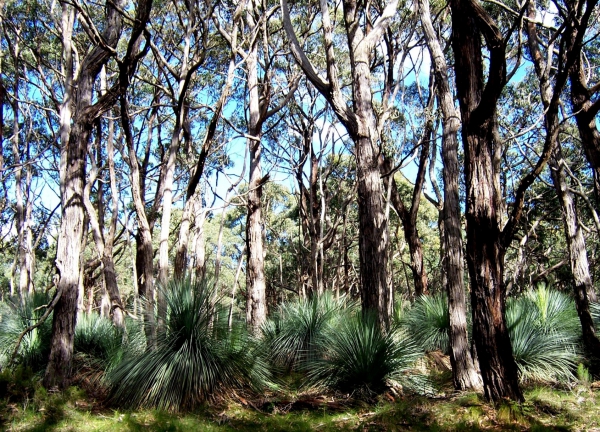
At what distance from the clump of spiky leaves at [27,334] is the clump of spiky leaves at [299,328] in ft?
12.1

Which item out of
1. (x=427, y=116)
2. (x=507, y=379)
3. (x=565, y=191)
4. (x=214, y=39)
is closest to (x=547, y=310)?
(x=565, y=191)

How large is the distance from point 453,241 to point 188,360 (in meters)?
4.48

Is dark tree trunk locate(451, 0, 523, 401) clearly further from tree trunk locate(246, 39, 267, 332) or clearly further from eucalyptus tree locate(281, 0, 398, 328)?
tree trunk locate(246, 39, 267, 332)

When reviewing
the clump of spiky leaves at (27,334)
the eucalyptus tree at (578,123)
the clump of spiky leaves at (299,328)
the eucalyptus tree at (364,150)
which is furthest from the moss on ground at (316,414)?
the eucalyptus tree at (578,123)

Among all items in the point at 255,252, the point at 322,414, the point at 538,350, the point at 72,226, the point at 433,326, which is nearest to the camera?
the point at 322,414

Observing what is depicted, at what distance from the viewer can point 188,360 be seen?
21.2ft

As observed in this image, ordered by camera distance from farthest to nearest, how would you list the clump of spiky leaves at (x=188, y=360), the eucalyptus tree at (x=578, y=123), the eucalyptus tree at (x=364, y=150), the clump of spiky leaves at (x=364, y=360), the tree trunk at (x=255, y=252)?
the tree trunk at (x=255, y=252)
the eucalyptus tree at (x=364, y=150)
the clump of spiky leaves at (x=364, y=360)
the clump of spiky leaves at (x=188, y=360)
the eucalyptus tree at (x=578, y=123)

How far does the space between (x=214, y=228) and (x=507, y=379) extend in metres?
33.5

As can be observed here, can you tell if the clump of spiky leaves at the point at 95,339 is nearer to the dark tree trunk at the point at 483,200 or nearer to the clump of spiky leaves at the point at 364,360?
the clump of spiky leaves at the point at 364,360

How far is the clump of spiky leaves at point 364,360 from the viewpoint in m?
6.65

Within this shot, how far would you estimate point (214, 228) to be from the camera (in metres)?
37.8

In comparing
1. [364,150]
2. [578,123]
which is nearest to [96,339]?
[364,150]

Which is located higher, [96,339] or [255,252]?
[255,252]

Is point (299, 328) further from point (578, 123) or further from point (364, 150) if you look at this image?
point (578, 123)
